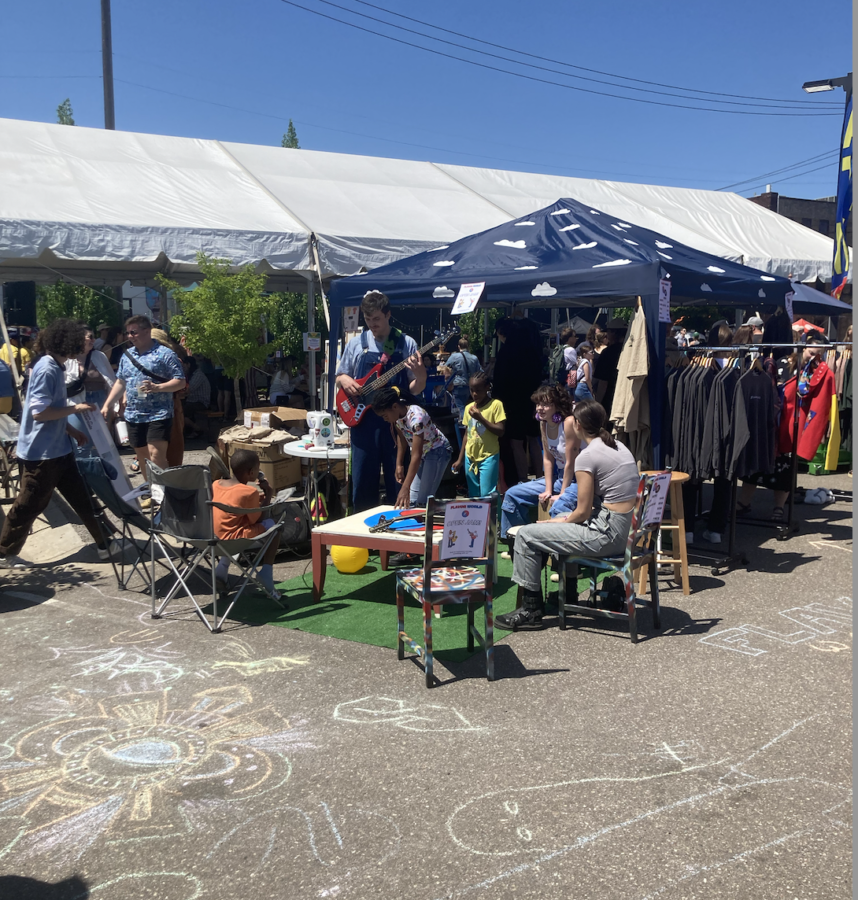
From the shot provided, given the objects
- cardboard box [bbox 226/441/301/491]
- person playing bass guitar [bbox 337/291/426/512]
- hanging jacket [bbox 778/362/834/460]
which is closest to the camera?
person playing bass guitar [bbox 337/291/426/512]

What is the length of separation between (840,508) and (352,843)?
24.1 feet

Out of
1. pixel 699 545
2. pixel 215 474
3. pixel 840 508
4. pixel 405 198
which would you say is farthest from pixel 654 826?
pixel 405 198

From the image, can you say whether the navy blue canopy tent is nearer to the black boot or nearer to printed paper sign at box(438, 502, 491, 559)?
the black boot

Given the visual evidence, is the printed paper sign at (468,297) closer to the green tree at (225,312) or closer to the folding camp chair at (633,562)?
the folding camp chair at (633,562)

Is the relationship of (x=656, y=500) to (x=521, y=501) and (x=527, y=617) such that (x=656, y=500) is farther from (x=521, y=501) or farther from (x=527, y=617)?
(x=521, y=501)

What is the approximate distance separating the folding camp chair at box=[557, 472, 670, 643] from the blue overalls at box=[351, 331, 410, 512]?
1.84 metres

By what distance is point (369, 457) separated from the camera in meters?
6.59

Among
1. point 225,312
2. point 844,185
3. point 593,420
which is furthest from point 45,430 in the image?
point 225,312

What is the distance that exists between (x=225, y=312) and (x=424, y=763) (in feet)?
30.2

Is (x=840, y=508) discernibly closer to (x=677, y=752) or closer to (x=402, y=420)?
(x=402, y=420)

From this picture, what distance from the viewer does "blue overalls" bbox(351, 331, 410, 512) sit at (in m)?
6.55

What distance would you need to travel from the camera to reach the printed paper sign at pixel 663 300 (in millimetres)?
6450

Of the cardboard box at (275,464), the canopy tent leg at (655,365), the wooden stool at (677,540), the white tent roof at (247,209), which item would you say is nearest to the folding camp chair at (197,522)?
the cardboard box at (275,464)

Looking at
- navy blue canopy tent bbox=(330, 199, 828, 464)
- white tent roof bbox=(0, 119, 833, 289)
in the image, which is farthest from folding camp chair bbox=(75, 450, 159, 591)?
white tent roof bbox=(0, 119, 833, 289)
